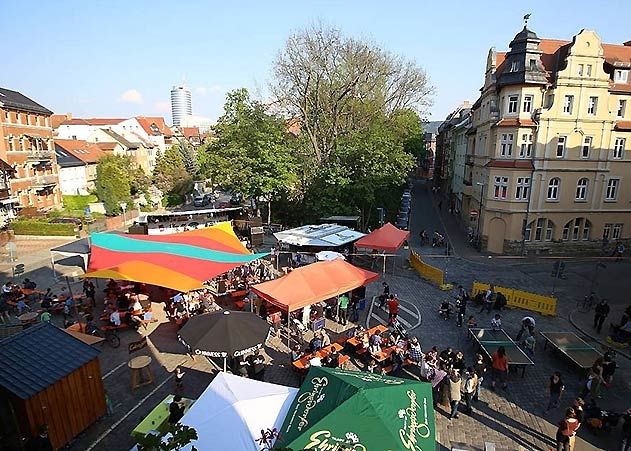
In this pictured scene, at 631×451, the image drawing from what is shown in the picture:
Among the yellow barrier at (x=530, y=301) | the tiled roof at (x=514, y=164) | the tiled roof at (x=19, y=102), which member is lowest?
the yellow barrier at (x=530, y=301)

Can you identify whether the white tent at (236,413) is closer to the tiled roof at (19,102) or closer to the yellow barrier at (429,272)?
the yellow barrier at (429,272)

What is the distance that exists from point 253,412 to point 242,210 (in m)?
24.1

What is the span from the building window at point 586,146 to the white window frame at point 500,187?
5.12m

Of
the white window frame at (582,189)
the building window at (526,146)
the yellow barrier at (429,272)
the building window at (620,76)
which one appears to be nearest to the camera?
the yellow barrier at (429,272)

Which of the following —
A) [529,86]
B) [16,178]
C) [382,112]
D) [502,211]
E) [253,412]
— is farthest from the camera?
[382,112]

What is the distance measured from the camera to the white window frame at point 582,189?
2790 cm

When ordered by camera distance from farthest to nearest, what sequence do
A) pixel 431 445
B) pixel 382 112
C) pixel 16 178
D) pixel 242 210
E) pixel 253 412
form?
pixel 382 112 → pixel 16 178 → pixel 242 210 → pixel 253 412 → pixel 431 445

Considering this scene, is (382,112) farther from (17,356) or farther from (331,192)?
(17,356)

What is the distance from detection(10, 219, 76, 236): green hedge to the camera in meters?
33.1

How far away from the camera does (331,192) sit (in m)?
31.7

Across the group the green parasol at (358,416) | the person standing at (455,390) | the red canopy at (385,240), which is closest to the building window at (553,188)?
the red canopy at (385,240)

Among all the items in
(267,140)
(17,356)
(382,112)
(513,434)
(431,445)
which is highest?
(382,112)

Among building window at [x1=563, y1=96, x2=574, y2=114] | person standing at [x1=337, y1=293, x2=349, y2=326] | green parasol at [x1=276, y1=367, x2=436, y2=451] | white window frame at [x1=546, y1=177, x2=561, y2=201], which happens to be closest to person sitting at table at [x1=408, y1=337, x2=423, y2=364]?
person standing at [x1=337, y1=293, x2=349, y2=326]

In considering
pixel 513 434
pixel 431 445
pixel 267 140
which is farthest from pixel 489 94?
pixel 431 445
